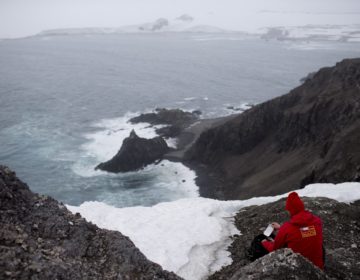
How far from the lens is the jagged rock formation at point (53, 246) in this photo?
8.48 m

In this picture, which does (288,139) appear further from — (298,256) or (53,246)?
(53,246)

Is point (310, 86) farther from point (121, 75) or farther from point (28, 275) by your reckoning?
point (121, 75)

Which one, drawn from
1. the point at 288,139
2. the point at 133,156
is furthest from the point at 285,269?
the point at 133,156

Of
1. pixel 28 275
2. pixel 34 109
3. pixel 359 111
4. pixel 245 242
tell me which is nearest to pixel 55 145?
pixel 34 109

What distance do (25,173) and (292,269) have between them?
66.1 meters

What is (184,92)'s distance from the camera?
431 feet

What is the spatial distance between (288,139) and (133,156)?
26.5 m

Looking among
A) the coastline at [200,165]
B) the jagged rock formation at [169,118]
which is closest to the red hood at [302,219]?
the coastline at [200,165]

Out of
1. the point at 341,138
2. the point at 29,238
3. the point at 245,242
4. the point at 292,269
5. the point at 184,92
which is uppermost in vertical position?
the point at 29,238

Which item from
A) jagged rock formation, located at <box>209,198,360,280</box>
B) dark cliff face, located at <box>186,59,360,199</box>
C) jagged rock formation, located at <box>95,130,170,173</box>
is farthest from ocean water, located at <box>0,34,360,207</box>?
jagged rock formation, located at <box>209,198,360,280</box>

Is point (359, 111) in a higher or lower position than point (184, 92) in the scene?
higher

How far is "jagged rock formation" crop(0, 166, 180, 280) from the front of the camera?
8.48m

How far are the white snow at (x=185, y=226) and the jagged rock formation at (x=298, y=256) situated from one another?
67 centimetres

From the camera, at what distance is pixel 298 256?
9.67 meters
